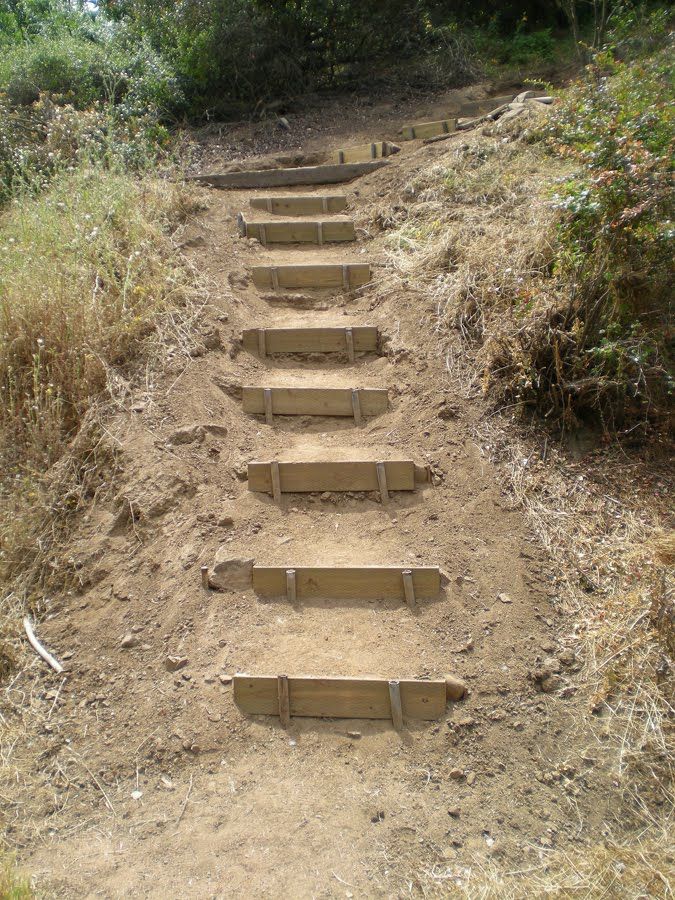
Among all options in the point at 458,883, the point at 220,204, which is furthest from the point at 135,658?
the point at 220,204

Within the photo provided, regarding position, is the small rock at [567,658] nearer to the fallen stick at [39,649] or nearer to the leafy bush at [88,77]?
the fallen stick at [39,649]

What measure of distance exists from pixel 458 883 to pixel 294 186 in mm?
6794

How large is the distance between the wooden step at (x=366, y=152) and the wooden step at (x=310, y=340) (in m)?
3.37

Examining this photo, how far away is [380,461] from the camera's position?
4219 mm

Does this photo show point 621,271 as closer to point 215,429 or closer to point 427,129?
point 215,429

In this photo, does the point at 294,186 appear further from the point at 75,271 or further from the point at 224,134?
the point at 75,271

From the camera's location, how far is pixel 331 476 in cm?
428

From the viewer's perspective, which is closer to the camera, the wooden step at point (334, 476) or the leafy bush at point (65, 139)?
the wooden step at point (334, 476)

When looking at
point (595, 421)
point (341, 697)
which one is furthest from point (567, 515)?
point (341, 697)

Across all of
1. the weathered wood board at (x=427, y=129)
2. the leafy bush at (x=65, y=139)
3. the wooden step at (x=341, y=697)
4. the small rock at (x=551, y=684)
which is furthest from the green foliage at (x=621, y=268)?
the leafy bush at (x=65, y=139)

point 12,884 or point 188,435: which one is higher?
point 188,435

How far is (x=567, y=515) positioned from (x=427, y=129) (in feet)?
19.4

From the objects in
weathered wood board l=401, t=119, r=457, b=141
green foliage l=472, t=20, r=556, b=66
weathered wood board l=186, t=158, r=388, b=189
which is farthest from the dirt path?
green foliage l=472, t=20, r=556, b=66

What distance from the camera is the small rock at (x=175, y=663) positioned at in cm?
349
